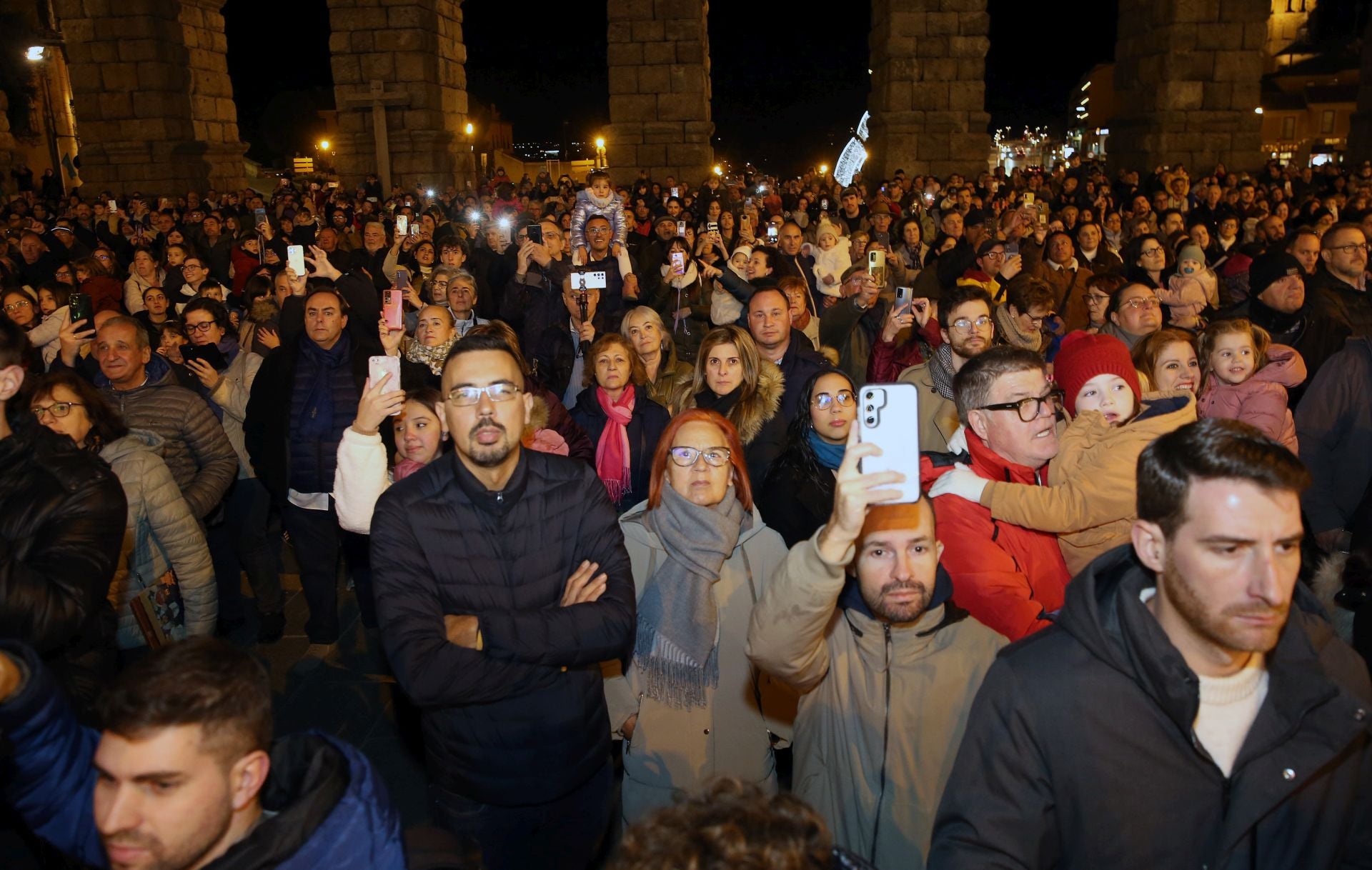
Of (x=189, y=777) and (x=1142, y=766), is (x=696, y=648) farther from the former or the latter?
(x=189, y=777)

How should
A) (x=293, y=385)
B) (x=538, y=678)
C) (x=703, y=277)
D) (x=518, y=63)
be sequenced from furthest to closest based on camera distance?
(x=518, y=63), (x=703, y=277), (x=293, y=385), (x=538, y=678)

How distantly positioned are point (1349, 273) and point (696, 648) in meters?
5.01

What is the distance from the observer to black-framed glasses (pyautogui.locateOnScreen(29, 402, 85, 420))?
3412 millimetres

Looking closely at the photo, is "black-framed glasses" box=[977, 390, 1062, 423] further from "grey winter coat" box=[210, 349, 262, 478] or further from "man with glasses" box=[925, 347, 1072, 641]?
"grey winter coat" box=[210, 349, 262, 478]

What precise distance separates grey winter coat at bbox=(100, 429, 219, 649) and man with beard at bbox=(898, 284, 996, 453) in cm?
312

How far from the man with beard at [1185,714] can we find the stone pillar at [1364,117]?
1911cm

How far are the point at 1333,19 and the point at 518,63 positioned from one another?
50877 mm

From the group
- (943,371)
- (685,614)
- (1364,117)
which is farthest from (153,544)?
(1364,117)

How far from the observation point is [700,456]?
2918 mm

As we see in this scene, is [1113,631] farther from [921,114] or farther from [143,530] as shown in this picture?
[921,114]

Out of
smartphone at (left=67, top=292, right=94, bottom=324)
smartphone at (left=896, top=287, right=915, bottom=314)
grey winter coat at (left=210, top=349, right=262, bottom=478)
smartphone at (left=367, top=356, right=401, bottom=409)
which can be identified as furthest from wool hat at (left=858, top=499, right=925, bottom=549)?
smartphone at (left=67, top=292, right=94, bottom=324)

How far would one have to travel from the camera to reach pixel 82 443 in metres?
3.53

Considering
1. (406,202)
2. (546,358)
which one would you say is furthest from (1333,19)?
(546,358)

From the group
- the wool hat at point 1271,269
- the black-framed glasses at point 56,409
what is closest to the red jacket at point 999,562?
the black-framed glasses at point 56,409
